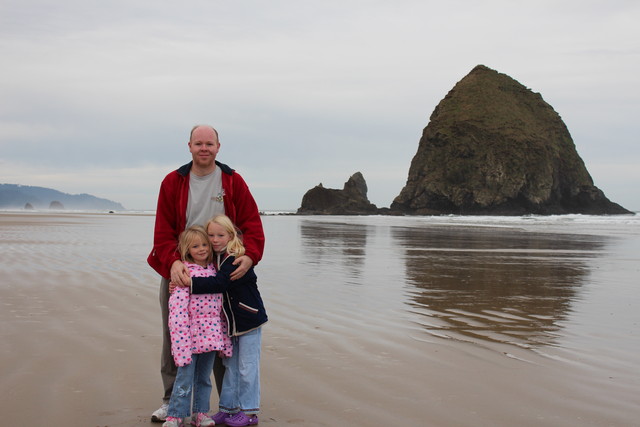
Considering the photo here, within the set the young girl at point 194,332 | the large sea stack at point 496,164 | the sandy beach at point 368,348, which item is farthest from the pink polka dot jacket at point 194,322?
the large sea stack at point 496,164

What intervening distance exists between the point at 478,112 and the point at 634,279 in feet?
270

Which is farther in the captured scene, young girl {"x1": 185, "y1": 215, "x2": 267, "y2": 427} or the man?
the man

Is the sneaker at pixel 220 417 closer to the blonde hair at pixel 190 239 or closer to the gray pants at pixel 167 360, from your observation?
the gray pants at pixel 167 360

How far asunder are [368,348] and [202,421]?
1.98 meters

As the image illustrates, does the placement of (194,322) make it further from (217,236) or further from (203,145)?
(203,145)

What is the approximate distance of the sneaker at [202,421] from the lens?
10.8 feet

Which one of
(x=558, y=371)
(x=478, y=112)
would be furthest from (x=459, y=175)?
(x=558, y=371)

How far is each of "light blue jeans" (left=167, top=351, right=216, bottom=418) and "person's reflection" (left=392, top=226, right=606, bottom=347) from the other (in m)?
2.82

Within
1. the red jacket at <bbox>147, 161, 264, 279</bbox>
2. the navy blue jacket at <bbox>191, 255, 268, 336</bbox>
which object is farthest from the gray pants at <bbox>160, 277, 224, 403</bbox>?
the navy blue jacket at <bbox>191, 255, 268, 336</bbox>

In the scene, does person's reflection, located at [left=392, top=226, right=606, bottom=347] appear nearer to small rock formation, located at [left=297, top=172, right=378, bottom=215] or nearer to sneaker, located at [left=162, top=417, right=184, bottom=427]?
sneaker, located at [left=162, top=417, right=184, bottom=427]

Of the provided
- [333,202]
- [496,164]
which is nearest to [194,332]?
[496,164]

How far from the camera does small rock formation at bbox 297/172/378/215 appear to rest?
8744 cm

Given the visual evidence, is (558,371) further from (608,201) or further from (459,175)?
(608,201)

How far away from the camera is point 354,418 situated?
3.31 metres
